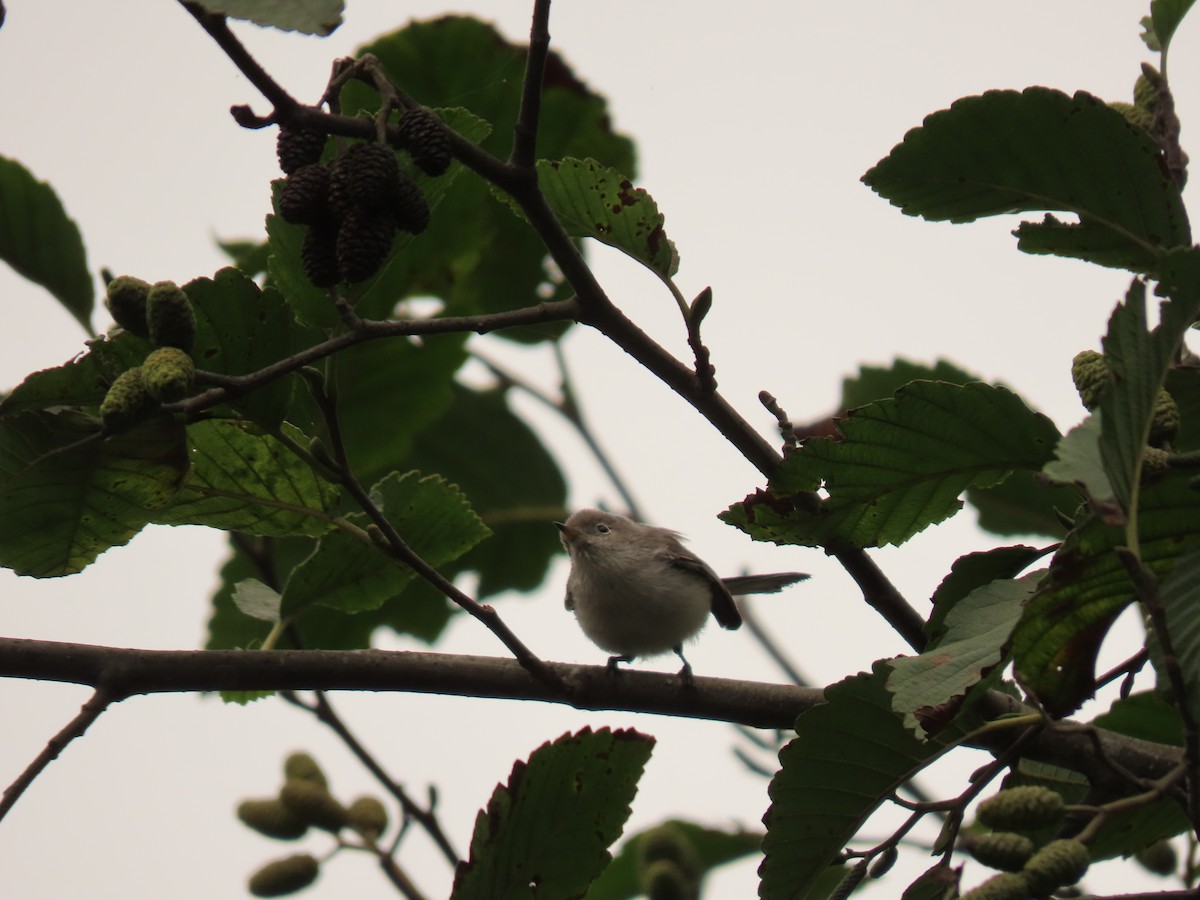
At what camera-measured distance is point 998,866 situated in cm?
162

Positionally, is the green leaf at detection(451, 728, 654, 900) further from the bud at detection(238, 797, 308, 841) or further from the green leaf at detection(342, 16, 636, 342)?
the green leaf at detection(342, 16, 636, 342)

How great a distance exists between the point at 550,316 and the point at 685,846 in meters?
2.08

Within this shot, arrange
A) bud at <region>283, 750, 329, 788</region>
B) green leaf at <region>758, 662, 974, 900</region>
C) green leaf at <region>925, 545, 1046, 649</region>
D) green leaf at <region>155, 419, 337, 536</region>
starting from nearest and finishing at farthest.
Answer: green leaf at <region>758, 662, 974, 900</region> < green leaf at <region>925, 545, 1046, 649</region> < green leaf at <region>155, 419, 337, 536</region> < bud at <region>283, 750, 329, 788</region>

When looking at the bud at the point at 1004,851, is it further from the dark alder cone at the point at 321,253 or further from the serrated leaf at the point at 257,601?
the serrated leaf at the point at 257,601

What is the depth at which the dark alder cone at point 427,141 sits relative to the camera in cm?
188

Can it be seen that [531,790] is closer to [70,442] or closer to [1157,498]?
[70,442]

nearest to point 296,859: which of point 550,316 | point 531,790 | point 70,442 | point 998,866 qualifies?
point 531,790

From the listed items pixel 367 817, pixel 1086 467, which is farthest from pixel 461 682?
pixel 1086 467

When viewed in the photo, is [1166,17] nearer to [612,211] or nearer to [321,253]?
[612,211]

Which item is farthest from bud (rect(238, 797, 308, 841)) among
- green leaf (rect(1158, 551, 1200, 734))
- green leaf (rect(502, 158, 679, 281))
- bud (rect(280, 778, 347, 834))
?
green leaf (rect(1158, 551, 1200, 734))

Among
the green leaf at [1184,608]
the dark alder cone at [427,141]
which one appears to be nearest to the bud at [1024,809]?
the green leaf at [1184,608]

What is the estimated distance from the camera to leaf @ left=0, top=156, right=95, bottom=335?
3660mm

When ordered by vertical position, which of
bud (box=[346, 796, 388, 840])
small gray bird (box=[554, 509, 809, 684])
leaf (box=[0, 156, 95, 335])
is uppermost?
leaf (box=[0, 156, 95, 335])

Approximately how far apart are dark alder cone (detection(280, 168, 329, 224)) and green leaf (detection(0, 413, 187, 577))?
0.43 m
